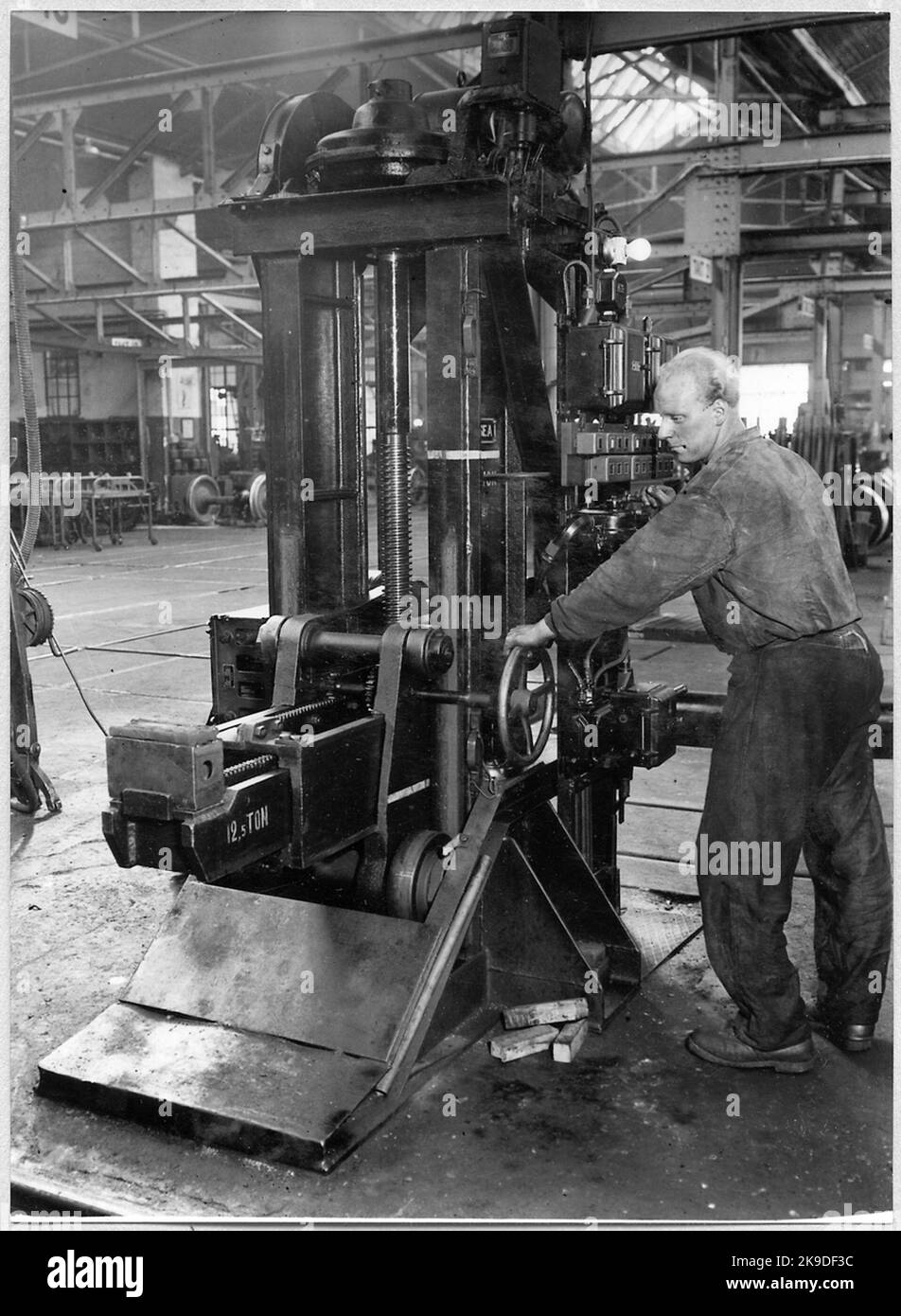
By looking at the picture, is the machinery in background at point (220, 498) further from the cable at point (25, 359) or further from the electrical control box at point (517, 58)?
the electrical control box at point (517, 58)

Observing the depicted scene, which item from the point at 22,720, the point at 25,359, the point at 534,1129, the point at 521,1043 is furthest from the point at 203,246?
the point at 534,1129

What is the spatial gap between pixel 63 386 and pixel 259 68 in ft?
45.9

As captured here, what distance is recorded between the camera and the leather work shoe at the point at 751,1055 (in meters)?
2.68

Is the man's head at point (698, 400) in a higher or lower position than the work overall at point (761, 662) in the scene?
higher

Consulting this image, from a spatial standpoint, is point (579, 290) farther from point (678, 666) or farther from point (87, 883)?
point (678, 666)

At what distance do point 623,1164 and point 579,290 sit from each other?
199cm

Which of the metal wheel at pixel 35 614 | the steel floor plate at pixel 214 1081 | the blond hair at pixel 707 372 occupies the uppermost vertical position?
the blond hair at pixel 707 372

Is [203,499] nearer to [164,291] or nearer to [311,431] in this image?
[164,291]

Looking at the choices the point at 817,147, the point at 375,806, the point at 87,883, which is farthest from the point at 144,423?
the point at 375,806

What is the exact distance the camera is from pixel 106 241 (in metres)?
20.4

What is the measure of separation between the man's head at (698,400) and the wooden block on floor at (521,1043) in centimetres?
135

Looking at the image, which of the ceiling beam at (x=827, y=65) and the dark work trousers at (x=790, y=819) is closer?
the dark work trousers at (x=790, y=819)

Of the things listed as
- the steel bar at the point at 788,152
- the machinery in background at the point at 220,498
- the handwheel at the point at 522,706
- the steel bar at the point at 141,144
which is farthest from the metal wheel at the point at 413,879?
the machinery in background at the point at 220,498

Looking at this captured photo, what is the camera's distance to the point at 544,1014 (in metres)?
2.82
